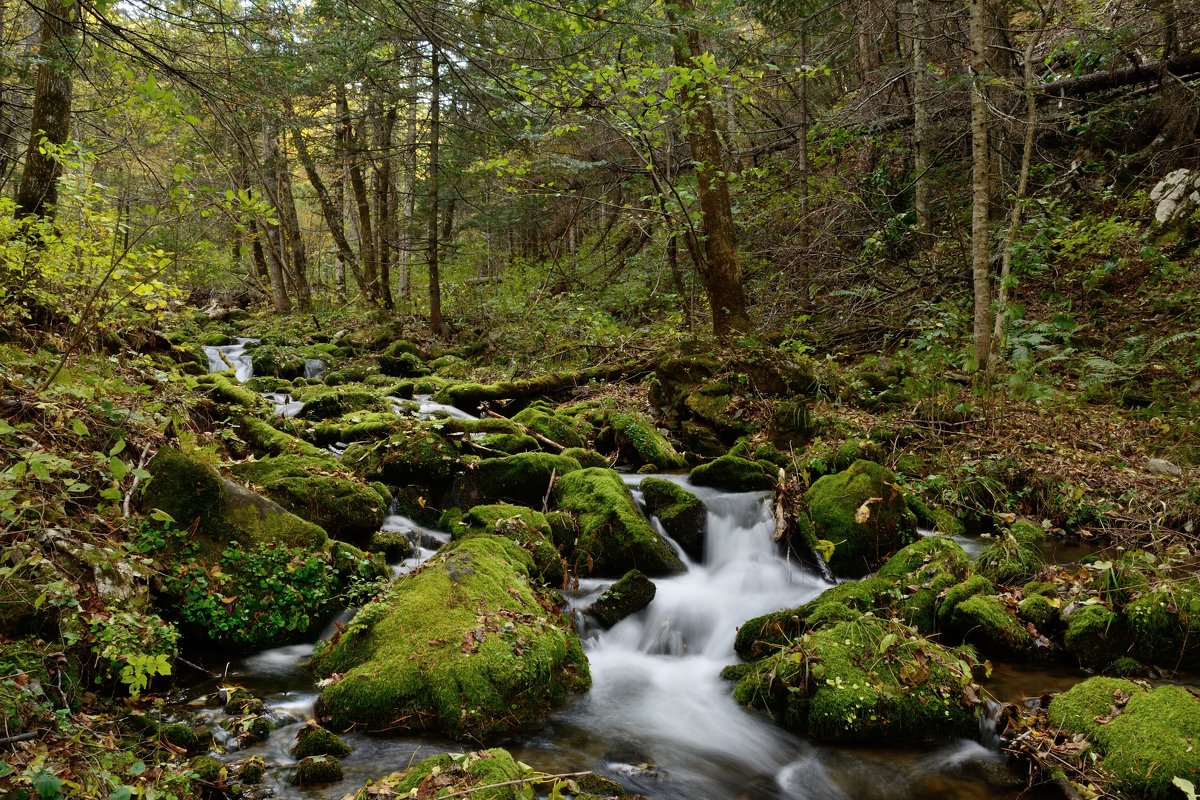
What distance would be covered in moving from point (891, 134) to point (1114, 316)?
6788 millimetres

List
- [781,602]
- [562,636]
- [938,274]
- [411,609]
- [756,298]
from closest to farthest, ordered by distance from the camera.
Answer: [411,609], [562,636], [781,602], [938,274], [756,298]

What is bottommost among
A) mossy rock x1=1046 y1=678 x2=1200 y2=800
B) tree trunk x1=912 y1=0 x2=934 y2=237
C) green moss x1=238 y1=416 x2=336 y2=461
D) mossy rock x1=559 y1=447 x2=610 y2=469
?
mossy rock x1=1046 y1=678 x2=1200 y2=800

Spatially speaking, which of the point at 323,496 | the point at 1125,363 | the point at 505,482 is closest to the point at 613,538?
the point at 505,482

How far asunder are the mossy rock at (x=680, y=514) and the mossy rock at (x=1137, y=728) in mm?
3550

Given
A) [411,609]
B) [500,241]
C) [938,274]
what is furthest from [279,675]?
[500,241]

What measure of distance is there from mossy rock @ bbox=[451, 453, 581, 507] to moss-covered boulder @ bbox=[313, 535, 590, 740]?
1.98 m

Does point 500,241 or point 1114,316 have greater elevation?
point 500,241

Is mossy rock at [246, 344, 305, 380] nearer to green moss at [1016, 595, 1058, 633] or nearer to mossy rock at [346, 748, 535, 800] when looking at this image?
mossy rock at [346, 748, 535, 800]

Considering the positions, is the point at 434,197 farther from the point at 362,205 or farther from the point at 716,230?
the point at 716,230

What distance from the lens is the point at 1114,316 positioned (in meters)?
10.8

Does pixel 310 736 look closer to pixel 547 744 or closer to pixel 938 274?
pixel 547 744

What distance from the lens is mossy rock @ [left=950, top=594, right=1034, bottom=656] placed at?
511cm

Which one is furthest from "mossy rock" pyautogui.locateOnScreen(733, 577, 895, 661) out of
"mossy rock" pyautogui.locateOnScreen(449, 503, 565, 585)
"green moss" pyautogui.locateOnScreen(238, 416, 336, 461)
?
"green moss" pyautogui.locateOnScreen(238, 416, 336, 461)

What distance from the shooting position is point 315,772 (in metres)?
3.60
